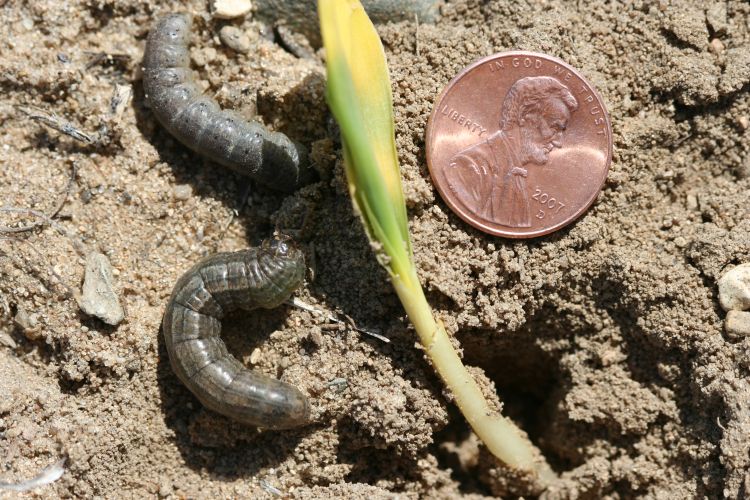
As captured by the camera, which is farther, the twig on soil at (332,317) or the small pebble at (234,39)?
the small pebble at (234,39)

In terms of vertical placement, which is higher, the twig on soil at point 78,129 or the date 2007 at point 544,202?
the date 2007 at point 544,202

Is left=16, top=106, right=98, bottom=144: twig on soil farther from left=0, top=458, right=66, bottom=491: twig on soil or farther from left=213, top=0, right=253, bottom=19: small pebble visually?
left=0, top=458, right=66, bottom=491: twig on soil

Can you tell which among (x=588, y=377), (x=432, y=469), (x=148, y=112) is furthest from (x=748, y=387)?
(x=148, y=112)

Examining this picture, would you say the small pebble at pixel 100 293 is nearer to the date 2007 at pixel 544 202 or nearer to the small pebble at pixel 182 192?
the small pebble at pixel 182 192

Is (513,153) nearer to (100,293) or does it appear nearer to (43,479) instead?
(100,293)

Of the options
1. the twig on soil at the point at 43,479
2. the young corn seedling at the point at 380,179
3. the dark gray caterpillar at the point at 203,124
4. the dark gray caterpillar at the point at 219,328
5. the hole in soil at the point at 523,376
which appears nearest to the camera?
the young corn seedling at the point at 380,179

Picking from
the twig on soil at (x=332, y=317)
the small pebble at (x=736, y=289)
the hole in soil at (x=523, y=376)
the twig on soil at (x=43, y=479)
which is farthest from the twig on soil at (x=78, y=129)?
the small pebble at (x=736, y=289)

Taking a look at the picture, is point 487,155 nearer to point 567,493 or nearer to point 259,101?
point 259,101
